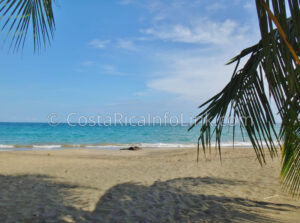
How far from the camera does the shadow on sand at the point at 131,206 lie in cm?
367

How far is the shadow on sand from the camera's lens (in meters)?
3.67

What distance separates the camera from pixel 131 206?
4223 millimetres

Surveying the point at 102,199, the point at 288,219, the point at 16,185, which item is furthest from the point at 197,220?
the point at 16,185

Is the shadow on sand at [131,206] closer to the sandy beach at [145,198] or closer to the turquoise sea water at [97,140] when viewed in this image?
the sandy beach at [145,198]

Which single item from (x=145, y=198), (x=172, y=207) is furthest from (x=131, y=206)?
(x=172, y=207)

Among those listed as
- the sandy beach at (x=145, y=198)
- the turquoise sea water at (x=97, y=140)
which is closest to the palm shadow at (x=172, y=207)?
the sandy beach at (x=145, y=198)

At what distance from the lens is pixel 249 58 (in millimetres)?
2105

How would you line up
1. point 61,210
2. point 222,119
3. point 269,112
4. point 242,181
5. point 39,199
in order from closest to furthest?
1. point 269,112
2. point 222,119
3. point 61,210
4. point 39,199
5. point 242,181

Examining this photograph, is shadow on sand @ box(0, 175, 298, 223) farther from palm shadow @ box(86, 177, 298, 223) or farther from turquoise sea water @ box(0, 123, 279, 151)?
turquoise sea water @ box(0, 123, 279, 151)

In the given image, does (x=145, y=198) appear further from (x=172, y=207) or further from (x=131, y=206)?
(x=172, y=207)

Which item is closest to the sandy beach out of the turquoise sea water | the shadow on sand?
the shadow on sand

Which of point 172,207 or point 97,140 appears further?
point 97,140

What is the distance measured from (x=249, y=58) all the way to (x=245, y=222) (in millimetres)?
2422

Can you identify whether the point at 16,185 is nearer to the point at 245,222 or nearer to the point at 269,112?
the point at 245,222
